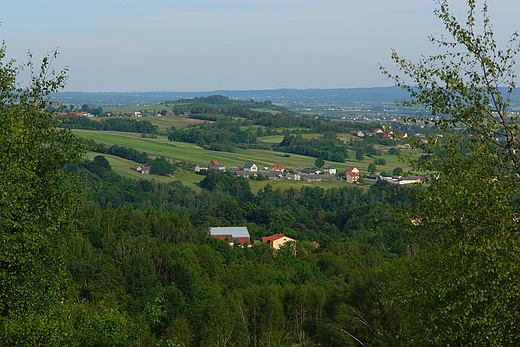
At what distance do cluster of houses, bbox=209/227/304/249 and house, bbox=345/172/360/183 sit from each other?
48.9 metres

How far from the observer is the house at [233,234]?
6422 centimetres

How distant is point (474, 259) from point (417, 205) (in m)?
1.67

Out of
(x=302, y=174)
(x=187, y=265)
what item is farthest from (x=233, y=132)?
(x=187, y=265)

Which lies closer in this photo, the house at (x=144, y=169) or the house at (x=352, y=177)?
the house at (x=144, y=169)

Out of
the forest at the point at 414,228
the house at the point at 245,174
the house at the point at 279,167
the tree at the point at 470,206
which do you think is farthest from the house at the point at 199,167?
the tree at the point at 470,206

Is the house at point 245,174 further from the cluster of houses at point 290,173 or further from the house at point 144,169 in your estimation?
the house at point 144,169

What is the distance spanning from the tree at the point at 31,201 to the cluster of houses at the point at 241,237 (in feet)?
165

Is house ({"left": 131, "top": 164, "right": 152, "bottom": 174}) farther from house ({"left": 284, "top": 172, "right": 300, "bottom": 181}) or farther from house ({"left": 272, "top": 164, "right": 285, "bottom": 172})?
house ({"left": 284, "top": 172, "right": 300, "bottom": 181})

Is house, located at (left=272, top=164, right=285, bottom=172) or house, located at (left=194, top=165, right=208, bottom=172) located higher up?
house, located at (left=194, top=165, right=208, bottom=172)

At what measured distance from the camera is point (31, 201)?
1127 cm

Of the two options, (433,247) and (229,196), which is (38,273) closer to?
(433,247)

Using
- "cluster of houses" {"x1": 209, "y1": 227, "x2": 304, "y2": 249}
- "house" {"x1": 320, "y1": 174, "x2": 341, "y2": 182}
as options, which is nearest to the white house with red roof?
"house" {"x1": 320, "y1": 174, "x2": 341, "y2": 182}

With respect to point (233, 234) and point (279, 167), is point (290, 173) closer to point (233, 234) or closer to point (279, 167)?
point (279, 167)

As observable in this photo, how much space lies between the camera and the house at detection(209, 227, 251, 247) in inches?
2529
